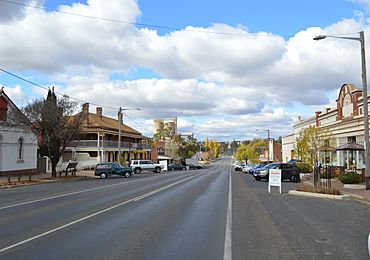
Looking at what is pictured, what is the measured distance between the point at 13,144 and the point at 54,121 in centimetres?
571

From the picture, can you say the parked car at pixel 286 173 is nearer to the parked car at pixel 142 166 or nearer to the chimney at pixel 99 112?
the parked car at pixel 142 166

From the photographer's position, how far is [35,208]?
1517 centimetres

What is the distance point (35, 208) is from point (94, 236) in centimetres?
663

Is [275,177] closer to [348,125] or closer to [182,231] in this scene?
[182,231]

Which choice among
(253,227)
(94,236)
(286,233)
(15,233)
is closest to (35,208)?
(15,233)

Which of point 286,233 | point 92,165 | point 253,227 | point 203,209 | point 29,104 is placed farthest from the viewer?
point 92,165

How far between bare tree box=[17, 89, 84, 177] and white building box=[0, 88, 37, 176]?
1408 millimetres

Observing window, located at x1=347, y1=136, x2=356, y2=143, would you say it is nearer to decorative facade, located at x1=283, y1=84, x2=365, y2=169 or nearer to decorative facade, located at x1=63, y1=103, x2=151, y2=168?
decorative facade, located at x1=283, y1=84, x2=365, y2=169

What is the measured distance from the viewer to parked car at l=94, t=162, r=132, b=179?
42.0 meters

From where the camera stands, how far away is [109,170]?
4262cm

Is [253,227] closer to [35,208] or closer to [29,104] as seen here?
[35,208]

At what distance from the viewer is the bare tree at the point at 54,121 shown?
35.9 meters

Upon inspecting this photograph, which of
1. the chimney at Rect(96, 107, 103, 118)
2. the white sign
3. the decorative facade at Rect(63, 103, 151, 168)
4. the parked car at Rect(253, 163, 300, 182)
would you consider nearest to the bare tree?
the parked car at Rect(253, 163, 300, 182)

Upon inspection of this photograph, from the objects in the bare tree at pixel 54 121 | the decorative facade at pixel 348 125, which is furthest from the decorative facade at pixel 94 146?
the decorative facade at pixel 348 125
